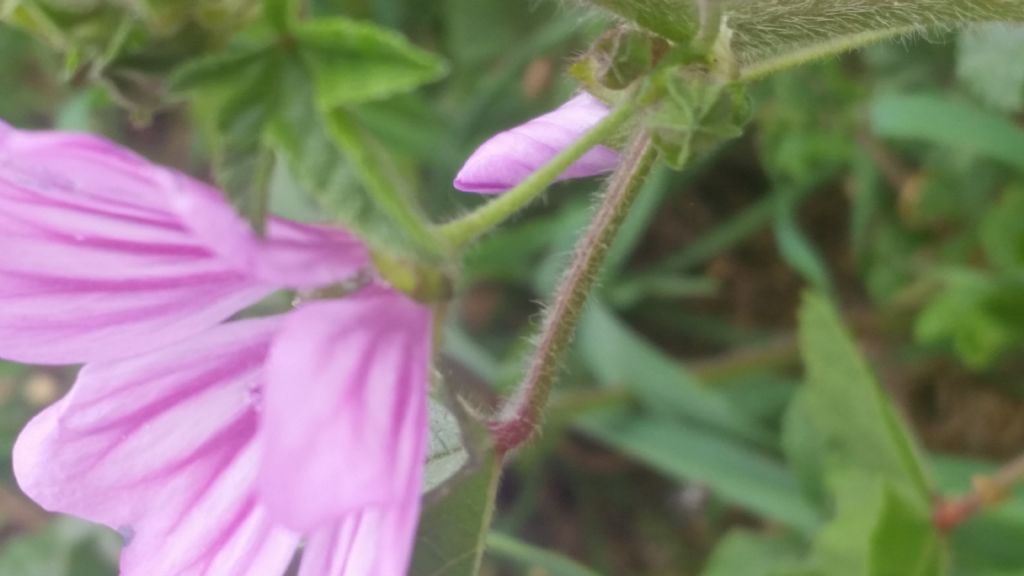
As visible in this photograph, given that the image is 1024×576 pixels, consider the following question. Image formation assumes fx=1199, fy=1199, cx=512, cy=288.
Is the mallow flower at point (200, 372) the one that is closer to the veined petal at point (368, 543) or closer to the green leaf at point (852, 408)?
the veined petal at point (368, 543)

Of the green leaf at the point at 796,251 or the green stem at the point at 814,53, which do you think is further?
the green leaf at the point at 796,251

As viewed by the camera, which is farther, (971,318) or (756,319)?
(756,319)

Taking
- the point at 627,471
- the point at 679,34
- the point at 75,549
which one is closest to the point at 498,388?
the point at 627,471

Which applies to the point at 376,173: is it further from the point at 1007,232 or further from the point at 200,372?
the point at 1007,232

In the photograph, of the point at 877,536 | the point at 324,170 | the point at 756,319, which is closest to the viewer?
the point at 324,170

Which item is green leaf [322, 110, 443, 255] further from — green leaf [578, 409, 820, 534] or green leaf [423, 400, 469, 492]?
green leaf [578, 409, 820, 534]

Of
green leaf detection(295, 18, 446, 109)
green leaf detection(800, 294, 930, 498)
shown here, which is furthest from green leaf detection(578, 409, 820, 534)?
green leaf detection(295, 18, 446, 109)

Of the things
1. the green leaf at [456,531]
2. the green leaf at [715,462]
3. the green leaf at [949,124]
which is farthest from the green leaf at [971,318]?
the green leaf at [456,531]

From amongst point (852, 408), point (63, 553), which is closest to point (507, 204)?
point (852, 408)
